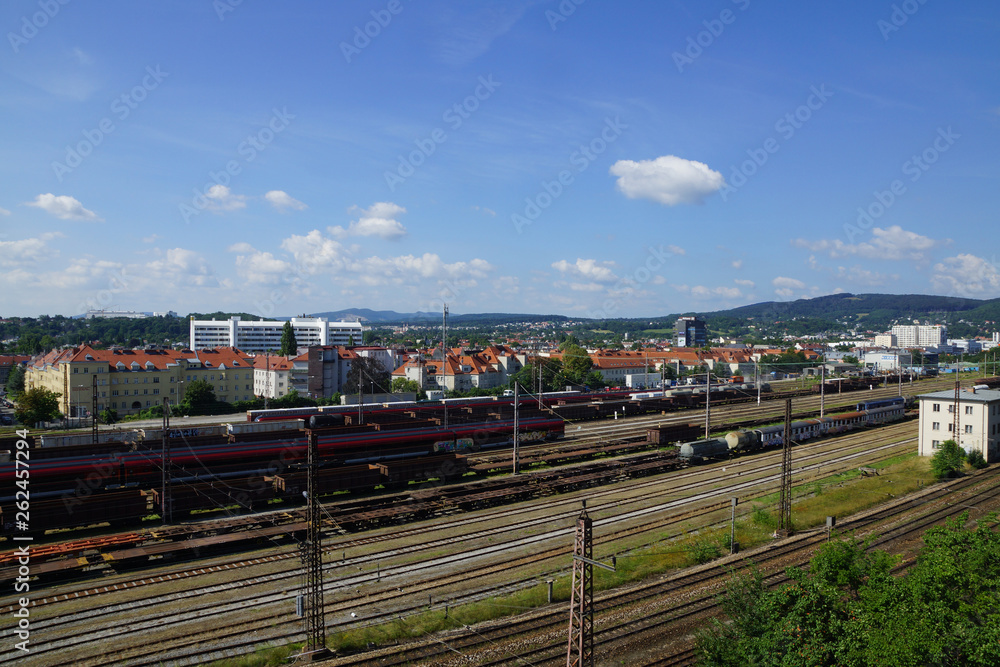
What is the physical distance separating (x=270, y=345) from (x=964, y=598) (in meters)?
167

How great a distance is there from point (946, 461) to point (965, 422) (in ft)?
27.0

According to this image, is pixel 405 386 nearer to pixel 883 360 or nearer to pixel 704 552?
pixel 704 552

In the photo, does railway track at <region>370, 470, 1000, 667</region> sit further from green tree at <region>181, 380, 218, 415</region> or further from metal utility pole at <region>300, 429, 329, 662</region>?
green tree at <region>181, 380, 218, 415</region>

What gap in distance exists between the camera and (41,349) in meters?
118

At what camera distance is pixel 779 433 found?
50.5 metres

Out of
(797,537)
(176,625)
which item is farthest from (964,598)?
(176,625)

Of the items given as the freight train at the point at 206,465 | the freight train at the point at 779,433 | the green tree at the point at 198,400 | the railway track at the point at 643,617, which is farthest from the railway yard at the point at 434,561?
the green tree at the point at 198,400

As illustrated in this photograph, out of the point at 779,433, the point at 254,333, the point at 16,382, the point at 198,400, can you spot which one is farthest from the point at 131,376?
the point at 254,333

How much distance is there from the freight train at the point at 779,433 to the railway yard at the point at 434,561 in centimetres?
207

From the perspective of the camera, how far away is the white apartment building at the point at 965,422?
140ft

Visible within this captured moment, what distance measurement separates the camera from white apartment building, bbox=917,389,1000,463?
42.5 meters

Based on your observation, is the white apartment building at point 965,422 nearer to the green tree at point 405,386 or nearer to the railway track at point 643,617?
the railway track at point 643,617

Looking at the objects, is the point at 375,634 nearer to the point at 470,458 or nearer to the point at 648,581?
the point at 648,581

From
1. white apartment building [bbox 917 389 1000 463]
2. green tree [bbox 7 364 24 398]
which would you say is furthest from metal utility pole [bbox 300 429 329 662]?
green tree [bbox 7 364 24 398]
